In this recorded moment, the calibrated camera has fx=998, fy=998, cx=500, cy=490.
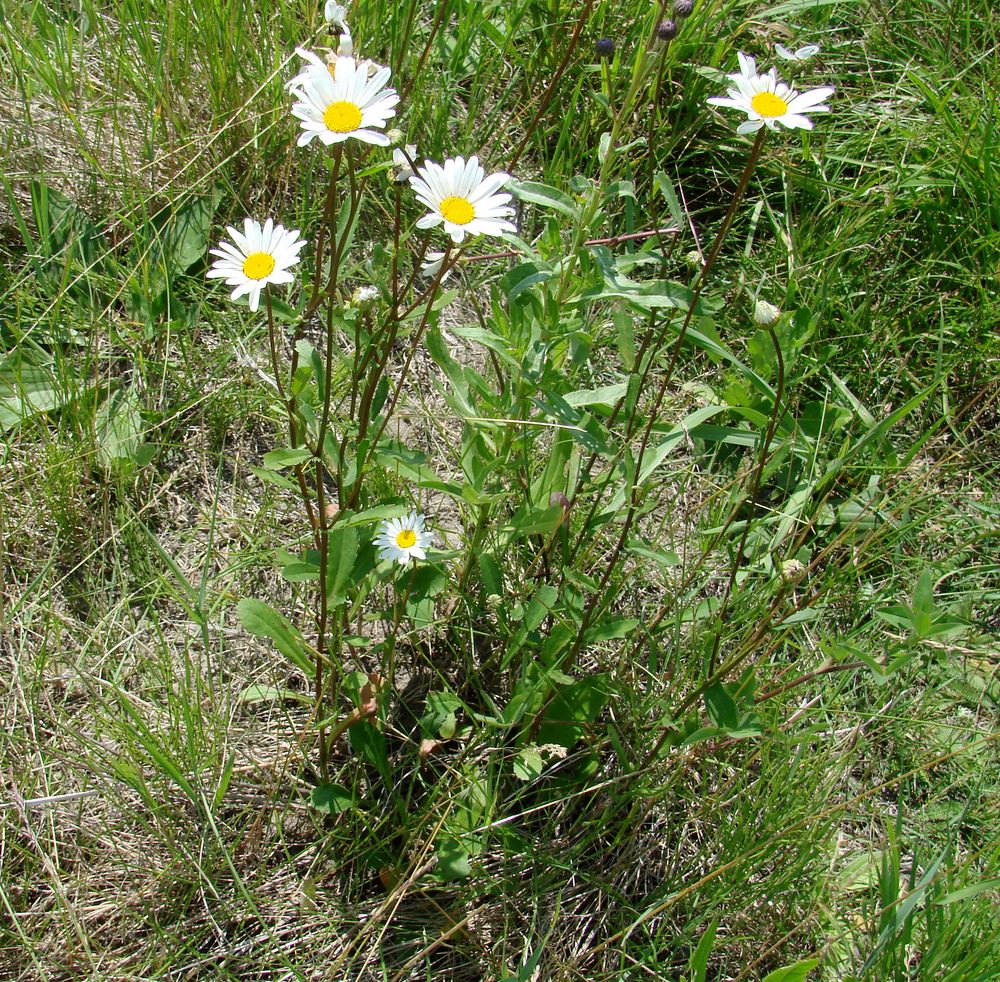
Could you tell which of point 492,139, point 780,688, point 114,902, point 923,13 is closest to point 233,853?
point 114,902

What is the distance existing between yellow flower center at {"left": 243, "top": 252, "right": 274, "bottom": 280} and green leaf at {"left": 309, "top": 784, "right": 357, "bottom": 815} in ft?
3.00

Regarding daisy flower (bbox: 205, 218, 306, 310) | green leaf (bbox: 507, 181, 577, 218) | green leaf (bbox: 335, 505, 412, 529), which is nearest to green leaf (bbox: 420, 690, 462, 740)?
green leaf (bbox: 335, 505, 412, 529)

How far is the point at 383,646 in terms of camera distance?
6.37ft

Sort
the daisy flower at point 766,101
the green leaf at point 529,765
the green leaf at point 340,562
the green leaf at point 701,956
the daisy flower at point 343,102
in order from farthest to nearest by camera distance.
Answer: the green leaf at point 529,765
the green leaf at point 340,562
the green leaf at point 701,956
the daisy flower at point 766,101
the daisy flower at point 343,102

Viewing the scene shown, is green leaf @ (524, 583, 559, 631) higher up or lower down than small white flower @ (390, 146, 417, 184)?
lower down

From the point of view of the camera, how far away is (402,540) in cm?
175

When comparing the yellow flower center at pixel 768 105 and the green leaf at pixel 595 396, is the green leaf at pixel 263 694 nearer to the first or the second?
the green leaf at pixel 595 396

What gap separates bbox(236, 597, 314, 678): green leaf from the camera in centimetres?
168

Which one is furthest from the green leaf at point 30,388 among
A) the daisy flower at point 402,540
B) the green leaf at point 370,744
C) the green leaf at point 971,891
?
the green leaf at point 971,891

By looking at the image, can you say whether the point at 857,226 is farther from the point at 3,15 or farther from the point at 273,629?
the point at 3,15

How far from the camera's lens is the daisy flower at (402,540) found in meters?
1.71

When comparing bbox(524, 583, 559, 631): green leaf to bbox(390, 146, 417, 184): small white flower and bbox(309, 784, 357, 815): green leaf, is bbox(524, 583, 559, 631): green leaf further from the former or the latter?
bbox(390, 146, 417, 184): small white flower

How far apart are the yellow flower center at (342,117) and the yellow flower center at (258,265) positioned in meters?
0.26

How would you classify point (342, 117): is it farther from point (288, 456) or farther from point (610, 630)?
point (610, 630)
